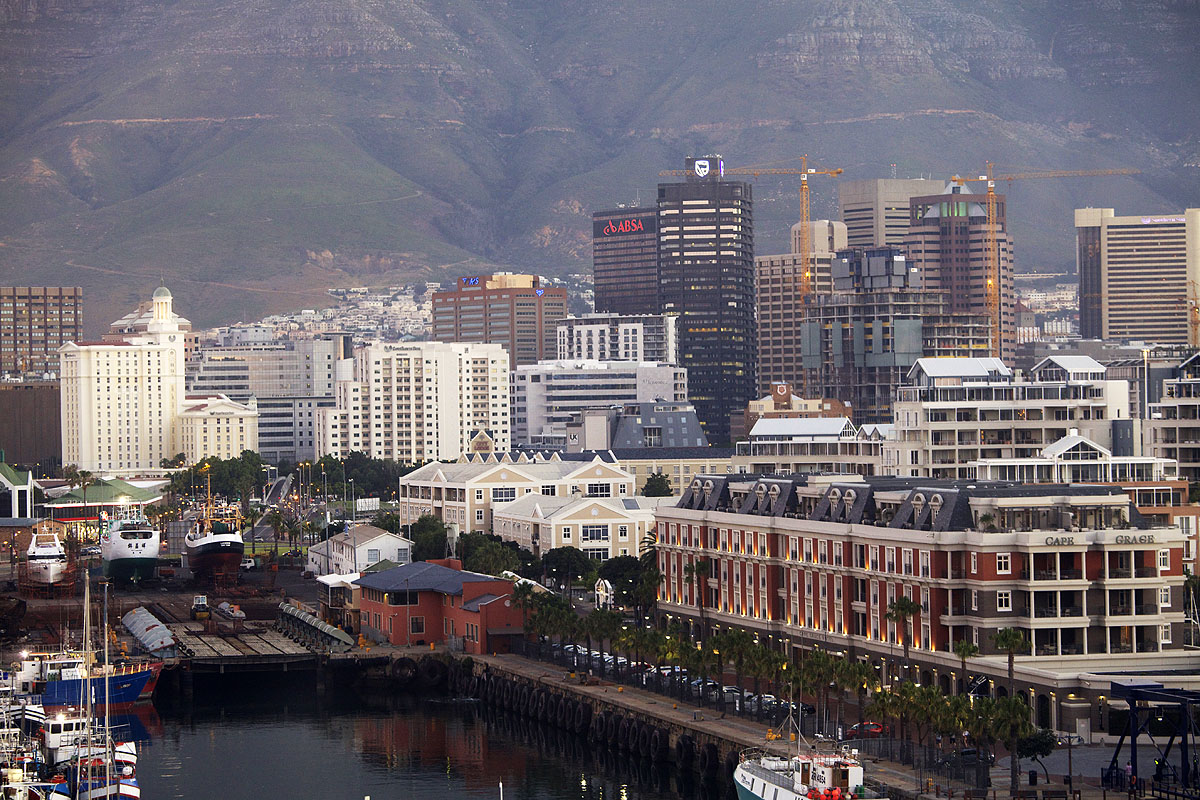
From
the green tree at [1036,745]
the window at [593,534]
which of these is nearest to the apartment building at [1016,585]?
the green tree at [1036,745]

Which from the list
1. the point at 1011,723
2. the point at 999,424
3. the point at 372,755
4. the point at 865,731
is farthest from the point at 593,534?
the point at 1011,723

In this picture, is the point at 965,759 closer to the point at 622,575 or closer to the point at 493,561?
the point at 622,575

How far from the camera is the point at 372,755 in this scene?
12281cm

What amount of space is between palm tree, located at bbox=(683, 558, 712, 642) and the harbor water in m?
16.5

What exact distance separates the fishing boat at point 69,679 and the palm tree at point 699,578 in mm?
37417

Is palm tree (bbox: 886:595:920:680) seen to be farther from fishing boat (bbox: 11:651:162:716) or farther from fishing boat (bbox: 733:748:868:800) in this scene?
fishing boat (bbox: 11:651:162:716)

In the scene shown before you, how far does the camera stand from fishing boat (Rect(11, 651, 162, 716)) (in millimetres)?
123312

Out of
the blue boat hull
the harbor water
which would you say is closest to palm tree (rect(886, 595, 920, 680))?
the harbor water

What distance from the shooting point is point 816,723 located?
105375mm

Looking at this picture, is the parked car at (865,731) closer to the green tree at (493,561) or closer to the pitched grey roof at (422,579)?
the pitched grey roof at (422,579)

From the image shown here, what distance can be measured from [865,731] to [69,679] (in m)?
50.4

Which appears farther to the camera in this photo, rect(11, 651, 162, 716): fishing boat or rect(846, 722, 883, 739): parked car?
rect(11, 651, 162, 716): fishing boat

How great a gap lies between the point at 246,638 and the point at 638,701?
55.2 metres

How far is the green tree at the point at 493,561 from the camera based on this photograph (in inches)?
7032
